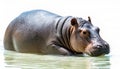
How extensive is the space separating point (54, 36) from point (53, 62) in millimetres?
1787

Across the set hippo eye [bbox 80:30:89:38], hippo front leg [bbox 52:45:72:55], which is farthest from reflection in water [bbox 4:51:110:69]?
hippo eye [bbox 80:30:89:38]

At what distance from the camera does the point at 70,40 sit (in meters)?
10.3

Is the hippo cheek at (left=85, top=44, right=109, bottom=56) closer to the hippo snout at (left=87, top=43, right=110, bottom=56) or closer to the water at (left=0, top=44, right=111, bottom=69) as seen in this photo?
the hippo snout at (left=87, top=43, right=110, bottom=56)

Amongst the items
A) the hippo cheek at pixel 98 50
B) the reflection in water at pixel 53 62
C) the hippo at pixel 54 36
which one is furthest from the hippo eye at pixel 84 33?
the reflection in water at pixel 53 62

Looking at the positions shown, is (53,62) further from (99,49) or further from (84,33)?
(84,33)

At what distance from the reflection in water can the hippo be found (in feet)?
1.16

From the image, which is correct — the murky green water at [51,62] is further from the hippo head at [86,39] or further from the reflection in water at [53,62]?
the hippo head at [86,39]

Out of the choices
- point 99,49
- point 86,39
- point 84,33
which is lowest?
point 99,49

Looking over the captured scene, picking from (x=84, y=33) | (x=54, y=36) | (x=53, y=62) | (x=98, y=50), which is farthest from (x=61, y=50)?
(x=53, y=62)

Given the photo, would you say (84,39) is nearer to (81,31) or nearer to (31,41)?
(81,31)

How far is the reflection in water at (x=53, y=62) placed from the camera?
26.7 feet

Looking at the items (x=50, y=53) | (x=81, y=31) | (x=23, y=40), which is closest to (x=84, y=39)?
(x=81, y=31)

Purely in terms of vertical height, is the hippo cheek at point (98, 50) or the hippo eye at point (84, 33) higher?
the hippo eye at point (84, 33)

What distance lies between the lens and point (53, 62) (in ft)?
28.7
